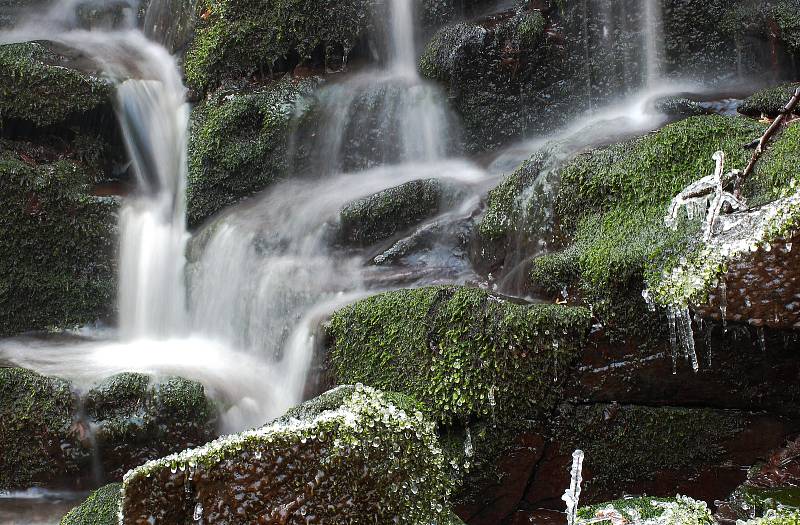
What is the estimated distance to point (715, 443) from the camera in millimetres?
4605

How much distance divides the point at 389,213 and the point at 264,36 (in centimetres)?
337

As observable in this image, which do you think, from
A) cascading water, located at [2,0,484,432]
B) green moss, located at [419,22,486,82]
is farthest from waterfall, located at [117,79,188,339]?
green moss, located at [419,22,486,82]

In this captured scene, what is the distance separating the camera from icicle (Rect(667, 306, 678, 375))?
13.7 ft

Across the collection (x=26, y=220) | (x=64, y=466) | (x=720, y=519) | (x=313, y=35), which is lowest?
(x=64, y=466)

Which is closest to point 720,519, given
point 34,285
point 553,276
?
point 553,276

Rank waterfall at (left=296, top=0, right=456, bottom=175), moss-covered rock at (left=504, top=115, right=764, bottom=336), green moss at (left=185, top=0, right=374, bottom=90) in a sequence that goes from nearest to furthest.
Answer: moss-covered rock at (left=504, top=115, right=764, bottom=336) < waterfall at (left=296, top=0, right=456, bottom=175) < green moss at (left=185, top=0, right=374, bottom=90)

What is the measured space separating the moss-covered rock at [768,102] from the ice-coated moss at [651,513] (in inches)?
141

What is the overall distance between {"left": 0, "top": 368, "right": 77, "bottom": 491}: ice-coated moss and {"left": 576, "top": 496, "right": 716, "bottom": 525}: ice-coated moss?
157 inches

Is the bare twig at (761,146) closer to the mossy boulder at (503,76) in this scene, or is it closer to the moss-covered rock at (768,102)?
the moss-covered rock at (768,102)

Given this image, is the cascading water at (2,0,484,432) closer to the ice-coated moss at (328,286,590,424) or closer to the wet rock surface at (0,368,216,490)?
the wet rock surface at (0,368,216,490)

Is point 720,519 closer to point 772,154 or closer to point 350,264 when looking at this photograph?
point 772,154

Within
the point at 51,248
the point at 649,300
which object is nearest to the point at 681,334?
the point at 649,300

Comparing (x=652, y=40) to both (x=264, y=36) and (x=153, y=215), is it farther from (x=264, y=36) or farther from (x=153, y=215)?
(x=153, y=215)

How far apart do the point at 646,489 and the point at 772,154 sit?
6.77 feet
